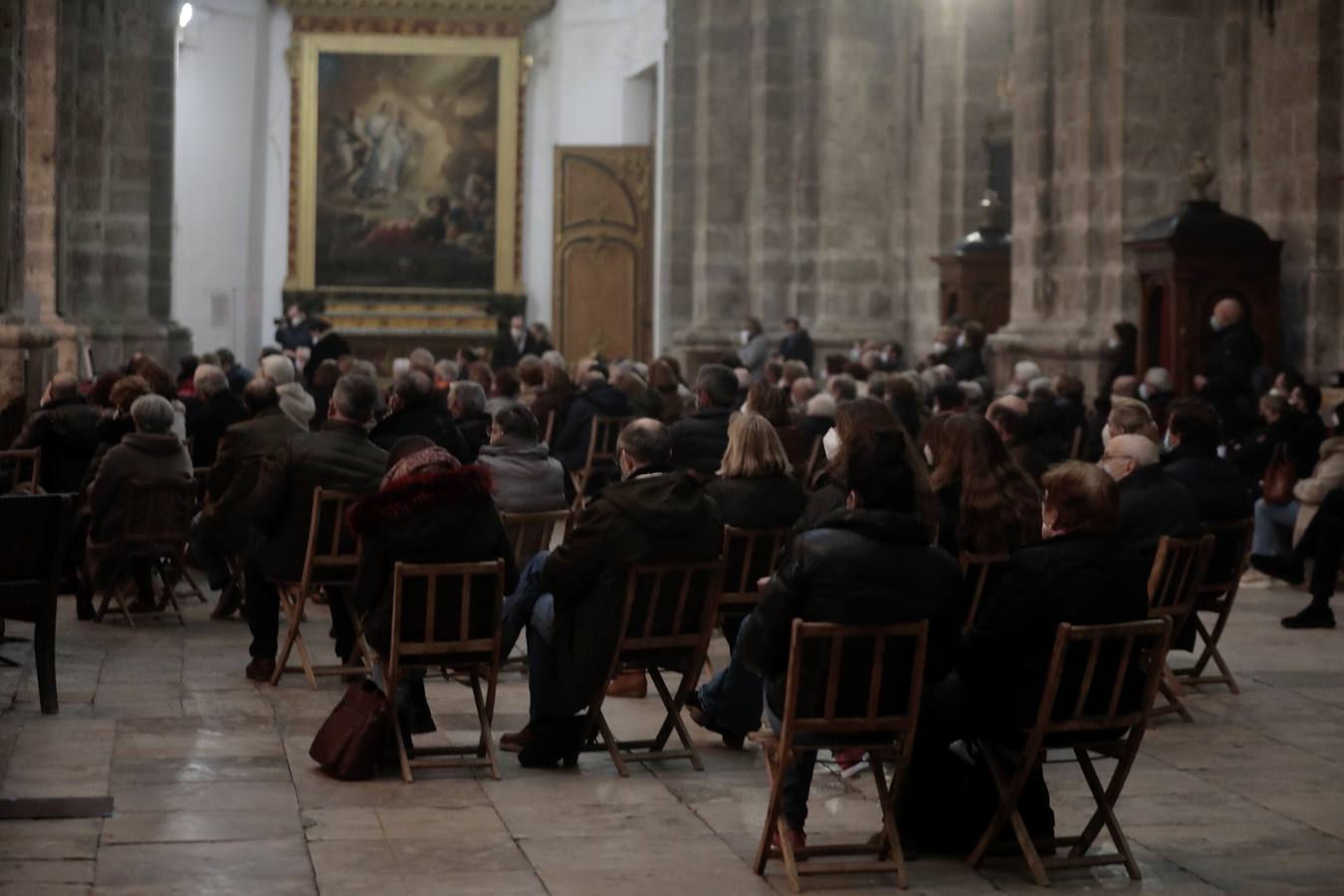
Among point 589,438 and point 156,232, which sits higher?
point 156,232

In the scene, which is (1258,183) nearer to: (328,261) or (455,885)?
(455,885)

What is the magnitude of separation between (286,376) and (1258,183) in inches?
298

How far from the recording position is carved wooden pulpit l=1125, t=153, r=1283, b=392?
1575cm

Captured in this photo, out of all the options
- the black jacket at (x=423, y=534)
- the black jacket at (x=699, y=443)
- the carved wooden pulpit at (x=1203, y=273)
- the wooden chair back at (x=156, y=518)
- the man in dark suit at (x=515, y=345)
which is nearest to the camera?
the black jacket at (x=423, y=534)

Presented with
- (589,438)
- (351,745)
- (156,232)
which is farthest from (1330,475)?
(156,232)

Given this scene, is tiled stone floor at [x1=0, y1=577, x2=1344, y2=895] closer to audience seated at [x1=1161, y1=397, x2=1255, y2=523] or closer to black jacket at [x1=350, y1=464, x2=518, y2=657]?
black jacket at [x1=350, y1=464, x2=518, y2=657]

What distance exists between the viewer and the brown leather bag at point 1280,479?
1282cm

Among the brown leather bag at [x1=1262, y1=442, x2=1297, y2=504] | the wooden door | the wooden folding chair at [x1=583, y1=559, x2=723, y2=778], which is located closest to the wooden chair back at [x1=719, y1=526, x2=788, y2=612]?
the wooden folding chair at [x1=583, y1=559, x2=723, y2=778]

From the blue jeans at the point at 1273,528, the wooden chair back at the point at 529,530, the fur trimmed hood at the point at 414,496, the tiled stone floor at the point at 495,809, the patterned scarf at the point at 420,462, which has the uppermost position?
the patterned scarf at the point at 420,462

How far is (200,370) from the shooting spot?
487 inches

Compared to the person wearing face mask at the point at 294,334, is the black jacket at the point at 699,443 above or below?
below

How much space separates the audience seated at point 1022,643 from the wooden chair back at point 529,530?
12.3ft

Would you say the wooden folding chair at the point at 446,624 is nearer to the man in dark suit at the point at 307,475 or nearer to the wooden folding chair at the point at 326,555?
the wooden folding chair at the point at 326,555

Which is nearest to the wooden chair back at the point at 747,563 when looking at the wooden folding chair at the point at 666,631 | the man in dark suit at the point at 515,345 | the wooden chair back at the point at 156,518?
the wooden folding chair at the point at 666,631
